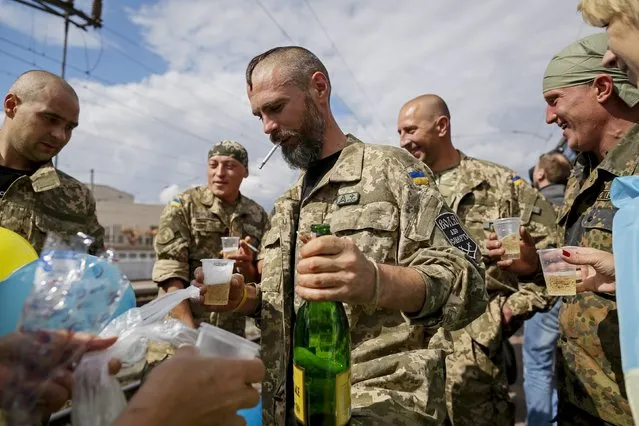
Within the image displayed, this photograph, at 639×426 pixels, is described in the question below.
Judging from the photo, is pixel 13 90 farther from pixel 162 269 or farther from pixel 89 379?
pixel 89 379

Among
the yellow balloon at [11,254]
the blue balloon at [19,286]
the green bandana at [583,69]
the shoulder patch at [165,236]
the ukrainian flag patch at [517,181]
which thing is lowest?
the blue balloon at [19,286]

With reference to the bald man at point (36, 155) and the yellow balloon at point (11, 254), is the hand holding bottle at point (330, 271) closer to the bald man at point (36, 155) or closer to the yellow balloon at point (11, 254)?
the yellow balloon at point (11, 254)

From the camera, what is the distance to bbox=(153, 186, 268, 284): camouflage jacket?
4195 mm

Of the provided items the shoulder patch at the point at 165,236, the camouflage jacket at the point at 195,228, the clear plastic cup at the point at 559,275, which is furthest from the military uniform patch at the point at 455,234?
the shoulder patch at the point at 165,236

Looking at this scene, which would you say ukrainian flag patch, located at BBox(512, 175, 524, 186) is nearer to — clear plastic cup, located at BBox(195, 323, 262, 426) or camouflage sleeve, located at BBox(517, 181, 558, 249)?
camouflage sleeve, located at BBox(517, 181, 558, 249)

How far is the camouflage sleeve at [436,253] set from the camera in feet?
5.05

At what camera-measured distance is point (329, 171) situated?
211cm

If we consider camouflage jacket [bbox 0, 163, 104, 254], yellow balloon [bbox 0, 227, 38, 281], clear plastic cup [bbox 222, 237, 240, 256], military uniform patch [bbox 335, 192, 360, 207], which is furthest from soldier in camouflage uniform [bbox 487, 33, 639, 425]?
camouflage jacket [bbox 0, 163, 104, 254]

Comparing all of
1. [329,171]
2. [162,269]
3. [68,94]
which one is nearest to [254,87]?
[329,171]

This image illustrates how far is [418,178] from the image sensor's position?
193cm

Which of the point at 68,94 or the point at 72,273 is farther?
the point at 68,94

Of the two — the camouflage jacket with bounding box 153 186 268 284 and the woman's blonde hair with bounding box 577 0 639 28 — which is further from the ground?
the woman's blonde hair with bounding box 577 0 639 28

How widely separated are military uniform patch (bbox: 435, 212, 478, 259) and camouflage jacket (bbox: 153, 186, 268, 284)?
10.1 feet

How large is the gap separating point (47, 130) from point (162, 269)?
1.65m
